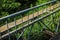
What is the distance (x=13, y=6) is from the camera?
20.0 ft

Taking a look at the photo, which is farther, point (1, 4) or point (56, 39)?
point (1, 4)

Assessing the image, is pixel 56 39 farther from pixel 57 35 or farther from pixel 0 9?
pixel 0 9

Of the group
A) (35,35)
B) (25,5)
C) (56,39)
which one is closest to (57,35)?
(56,39)

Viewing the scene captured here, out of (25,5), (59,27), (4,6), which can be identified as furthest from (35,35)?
(25,5)

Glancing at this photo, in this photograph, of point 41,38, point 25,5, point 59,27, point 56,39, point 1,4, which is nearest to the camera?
point 56,39

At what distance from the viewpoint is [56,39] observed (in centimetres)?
416

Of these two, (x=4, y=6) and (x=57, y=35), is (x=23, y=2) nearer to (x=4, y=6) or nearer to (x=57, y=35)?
(x=4, y=6)

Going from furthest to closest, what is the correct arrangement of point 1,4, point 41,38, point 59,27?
point 1,4
point 59,27
point 41,38

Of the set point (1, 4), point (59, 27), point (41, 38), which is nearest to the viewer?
point (41, 38)

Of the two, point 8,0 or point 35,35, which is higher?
point 8,0

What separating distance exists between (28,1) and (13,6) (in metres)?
1.31

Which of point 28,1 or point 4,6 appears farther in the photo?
point 28,1

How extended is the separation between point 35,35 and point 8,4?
6.59 ft

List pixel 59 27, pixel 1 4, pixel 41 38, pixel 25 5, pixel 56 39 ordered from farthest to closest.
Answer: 1. pixel 25 5
2. pixel 1 4
3. pixel 59 27
4. pixel 41 38
5. pixel 56 39
